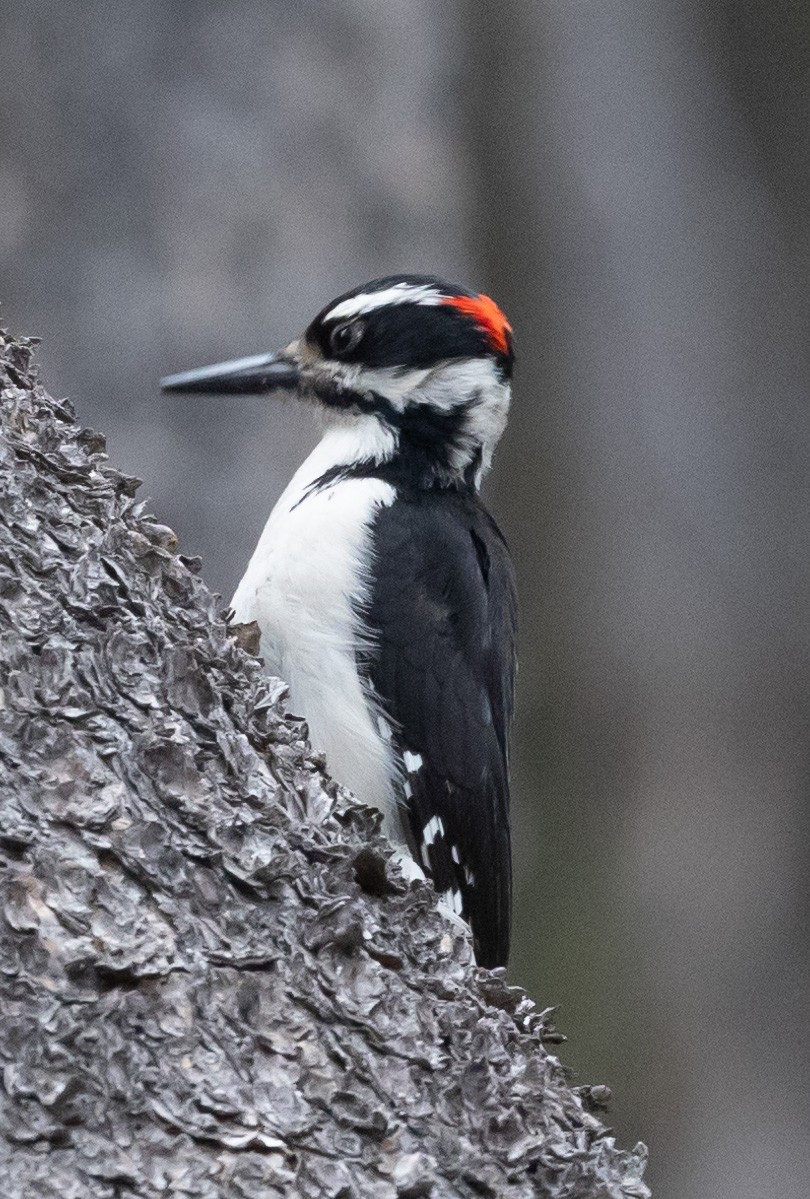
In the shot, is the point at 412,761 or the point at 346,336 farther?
the point at 346,336

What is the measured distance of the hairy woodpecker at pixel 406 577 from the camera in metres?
3.00

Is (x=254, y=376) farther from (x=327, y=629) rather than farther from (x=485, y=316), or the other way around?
(x=327, y=629)

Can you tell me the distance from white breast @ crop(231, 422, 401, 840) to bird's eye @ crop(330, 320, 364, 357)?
1.22ft

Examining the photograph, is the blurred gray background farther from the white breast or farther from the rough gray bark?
the rough gray bark

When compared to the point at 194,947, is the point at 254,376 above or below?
above

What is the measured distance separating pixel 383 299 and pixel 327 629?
713mm

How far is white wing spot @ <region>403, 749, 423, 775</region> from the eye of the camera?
304 cm

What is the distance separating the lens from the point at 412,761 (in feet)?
9.99

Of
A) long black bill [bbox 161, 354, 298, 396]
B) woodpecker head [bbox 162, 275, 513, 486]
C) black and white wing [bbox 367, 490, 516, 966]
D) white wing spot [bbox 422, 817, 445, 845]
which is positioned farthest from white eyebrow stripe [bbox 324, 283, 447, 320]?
white wing spot [bbox 422, 817, 445, 845]

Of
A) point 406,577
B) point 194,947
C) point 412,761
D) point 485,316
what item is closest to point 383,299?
point 485,316

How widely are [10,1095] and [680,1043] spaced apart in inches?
217

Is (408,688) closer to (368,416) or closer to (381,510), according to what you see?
(381,510)

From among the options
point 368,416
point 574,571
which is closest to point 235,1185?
point 368,416

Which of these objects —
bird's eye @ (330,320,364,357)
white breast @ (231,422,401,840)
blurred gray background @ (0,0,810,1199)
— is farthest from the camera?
blurred gray background @ (0,0,810,1199)
